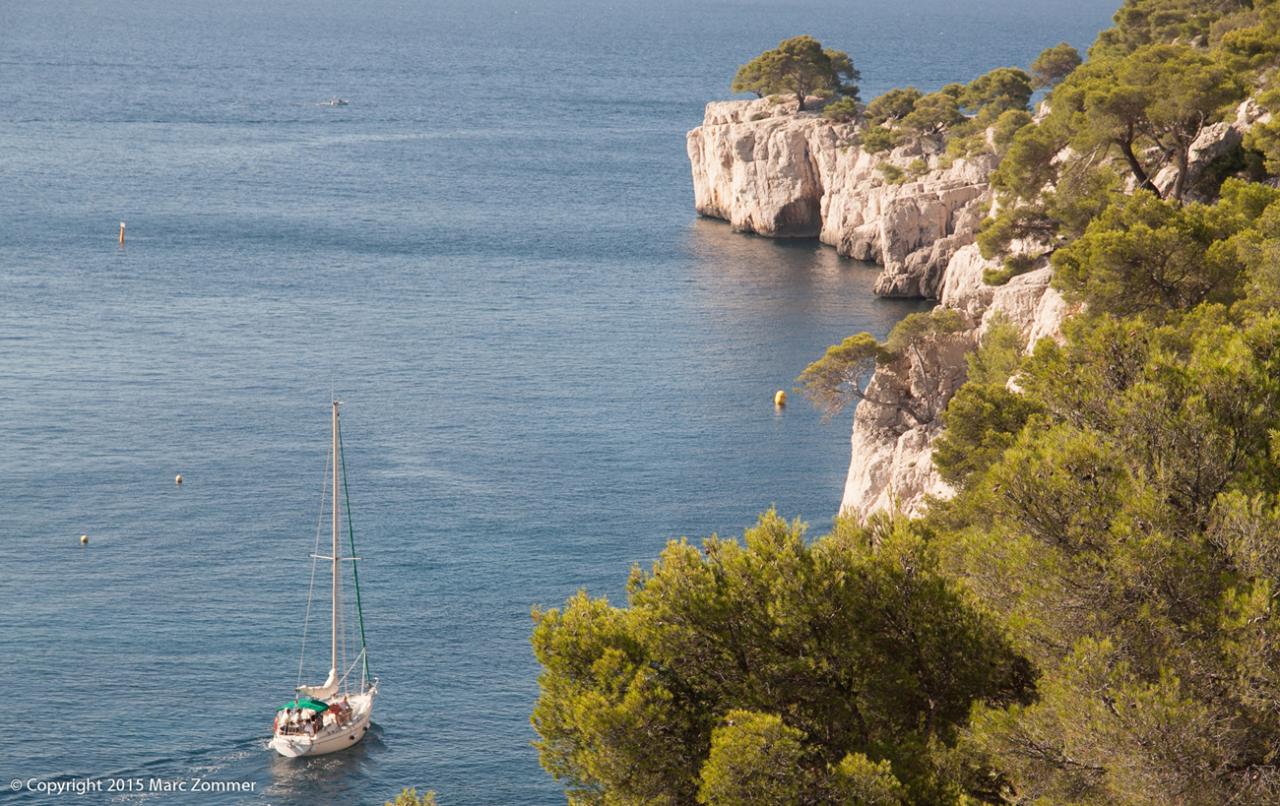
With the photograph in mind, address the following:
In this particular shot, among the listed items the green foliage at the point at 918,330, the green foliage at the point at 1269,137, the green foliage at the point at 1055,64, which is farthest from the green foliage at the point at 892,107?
the green foliage at the point at 1269,137

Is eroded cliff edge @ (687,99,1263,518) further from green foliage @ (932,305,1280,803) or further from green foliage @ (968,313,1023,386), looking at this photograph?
green foliage @ (932,305,1280,803)

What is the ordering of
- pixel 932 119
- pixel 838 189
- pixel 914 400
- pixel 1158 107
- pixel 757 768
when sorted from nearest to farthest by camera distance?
pixel 757 768
pixel 1158 107
pixel 914 400
pixel 932 119
pixel 838 189

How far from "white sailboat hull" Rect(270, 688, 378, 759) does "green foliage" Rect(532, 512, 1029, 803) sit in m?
27.9

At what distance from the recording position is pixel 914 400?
67938mm

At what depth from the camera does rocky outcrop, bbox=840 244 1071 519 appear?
63.2 m

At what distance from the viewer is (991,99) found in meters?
132

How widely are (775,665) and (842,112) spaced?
383 feet

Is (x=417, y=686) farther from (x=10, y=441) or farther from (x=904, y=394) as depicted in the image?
(x=10, y=441)

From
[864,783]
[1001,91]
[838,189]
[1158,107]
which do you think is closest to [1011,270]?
[1158,107]

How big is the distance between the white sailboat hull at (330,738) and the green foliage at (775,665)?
27.9 m

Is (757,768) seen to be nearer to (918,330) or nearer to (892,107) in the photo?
(918,330)

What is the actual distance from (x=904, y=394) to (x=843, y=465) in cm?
1146

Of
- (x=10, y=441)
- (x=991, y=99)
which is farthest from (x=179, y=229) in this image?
(x=991, y=99)

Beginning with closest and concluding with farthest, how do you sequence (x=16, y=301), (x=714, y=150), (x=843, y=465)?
(x=843, y=465) → (x=16, y=301) → (x=714, y=150)
